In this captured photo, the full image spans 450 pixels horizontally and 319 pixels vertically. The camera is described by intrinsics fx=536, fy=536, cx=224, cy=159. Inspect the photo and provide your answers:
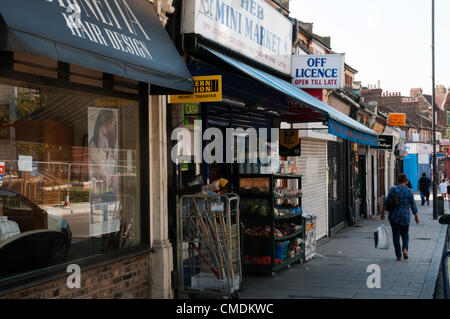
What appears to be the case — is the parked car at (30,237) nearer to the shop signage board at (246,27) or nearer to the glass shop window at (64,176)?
the glass shop window at (64,176)

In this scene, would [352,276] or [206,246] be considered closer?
[206,246]

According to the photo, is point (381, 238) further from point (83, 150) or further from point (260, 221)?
point (83, 150)

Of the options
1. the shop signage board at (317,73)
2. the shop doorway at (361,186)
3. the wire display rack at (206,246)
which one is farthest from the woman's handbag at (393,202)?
the shop doorway at (361,186)

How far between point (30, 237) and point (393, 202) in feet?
24.3

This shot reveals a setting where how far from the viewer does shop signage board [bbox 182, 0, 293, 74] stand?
7711 mm

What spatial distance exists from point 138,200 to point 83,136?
4.14 feet

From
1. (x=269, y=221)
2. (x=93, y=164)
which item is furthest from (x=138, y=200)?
(x=269, y=221)

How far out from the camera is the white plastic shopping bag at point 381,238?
9.73m

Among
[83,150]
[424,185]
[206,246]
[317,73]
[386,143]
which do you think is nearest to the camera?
[83,150]

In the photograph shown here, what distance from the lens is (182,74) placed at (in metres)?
6.29

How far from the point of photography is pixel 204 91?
7.15 meters

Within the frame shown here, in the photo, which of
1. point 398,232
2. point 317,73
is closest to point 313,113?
point 317,73

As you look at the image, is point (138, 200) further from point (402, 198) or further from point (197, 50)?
point (402, 198)

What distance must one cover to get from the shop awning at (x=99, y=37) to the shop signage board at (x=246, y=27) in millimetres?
1073
